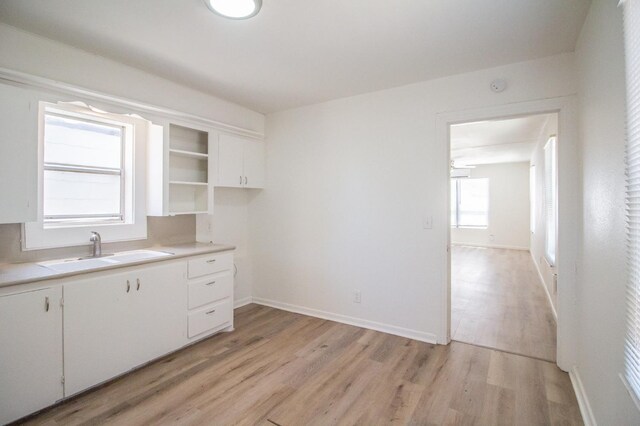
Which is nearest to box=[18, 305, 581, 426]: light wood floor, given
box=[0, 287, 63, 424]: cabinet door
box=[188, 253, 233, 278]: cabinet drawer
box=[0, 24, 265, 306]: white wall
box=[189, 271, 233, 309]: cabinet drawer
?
box=[0, 287, 63, 424]: cabinet door

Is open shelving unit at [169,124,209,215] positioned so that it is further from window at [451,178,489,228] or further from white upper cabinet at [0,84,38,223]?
window at [451,178,489,228]

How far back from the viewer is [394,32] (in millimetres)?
2199

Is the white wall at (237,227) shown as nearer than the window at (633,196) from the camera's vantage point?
No

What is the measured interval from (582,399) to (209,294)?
306 centimetres

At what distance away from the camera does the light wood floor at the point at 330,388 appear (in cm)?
199

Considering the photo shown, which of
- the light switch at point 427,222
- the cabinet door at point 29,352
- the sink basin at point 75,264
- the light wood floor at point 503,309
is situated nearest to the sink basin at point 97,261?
the sink basin at point 75,264

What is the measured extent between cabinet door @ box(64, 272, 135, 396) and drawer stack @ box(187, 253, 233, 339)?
1.77 ft

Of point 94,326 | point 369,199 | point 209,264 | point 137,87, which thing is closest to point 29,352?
point 94,326

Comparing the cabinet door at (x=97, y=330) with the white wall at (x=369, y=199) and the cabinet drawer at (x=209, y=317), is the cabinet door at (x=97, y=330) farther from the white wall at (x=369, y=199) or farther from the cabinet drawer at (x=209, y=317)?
the white wall at (x=369, y=199)

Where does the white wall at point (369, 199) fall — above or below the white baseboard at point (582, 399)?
above

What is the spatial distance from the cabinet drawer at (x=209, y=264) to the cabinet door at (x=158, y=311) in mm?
98

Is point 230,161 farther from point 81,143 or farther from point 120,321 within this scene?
point 120,321

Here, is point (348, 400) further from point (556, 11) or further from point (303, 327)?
point (556, 11)

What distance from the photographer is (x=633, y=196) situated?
4.02 feet
